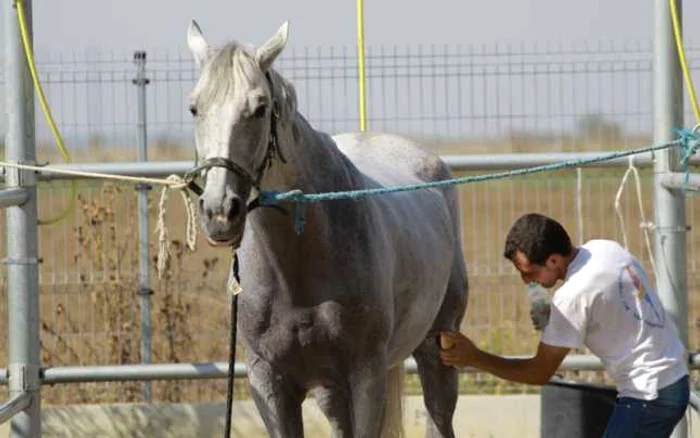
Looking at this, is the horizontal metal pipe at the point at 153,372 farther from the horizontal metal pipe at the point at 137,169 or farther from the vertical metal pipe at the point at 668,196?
the vertical metal pipe at the point at 668,196

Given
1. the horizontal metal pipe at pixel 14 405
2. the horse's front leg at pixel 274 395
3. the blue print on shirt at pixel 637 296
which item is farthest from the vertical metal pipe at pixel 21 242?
the blue print on shirt at pixel 637 296

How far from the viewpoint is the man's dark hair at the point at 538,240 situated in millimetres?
4809

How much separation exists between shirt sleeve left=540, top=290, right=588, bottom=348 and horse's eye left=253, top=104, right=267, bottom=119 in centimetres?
107

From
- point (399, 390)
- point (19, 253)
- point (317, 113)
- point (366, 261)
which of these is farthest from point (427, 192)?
point (317, 113)

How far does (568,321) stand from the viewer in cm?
476

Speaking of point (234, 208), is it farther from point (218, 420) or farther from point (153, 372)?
point (218, 420)

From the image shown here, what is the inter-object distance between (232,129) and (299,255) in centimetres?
72

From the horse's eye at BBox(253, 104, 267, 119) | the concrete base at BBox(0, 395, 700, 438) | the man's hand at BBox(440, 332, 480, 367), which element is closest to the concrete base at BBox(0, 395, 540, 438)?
the concrete base at BBox(0, 395, 700, 438)

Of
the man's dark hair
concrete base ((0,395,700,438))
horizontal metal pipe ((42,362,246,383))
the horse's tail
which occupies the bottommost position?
concrete base ((0,395,700,438))

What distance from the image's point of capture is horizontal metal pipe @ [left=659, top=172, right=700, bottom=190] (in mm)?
6176

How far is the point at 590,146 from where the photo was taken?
10641mm

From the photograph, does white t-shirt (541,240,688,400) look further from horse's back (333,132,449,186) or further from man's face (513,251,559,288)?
horse's back (333,132,449,186)

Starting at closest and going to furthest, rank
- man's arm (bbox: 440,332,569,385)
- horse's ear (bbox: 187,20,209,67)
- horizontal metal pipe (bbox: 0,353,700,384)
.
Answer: man's arm (bbox: 440,332,569,385) < horse's ear (bbox: 187,20,209,67) < horizontal metal pipe (bbox: 0,353,700,384)

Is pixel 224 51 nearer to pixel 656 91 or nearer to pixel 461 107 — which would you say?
pixel 656 91
